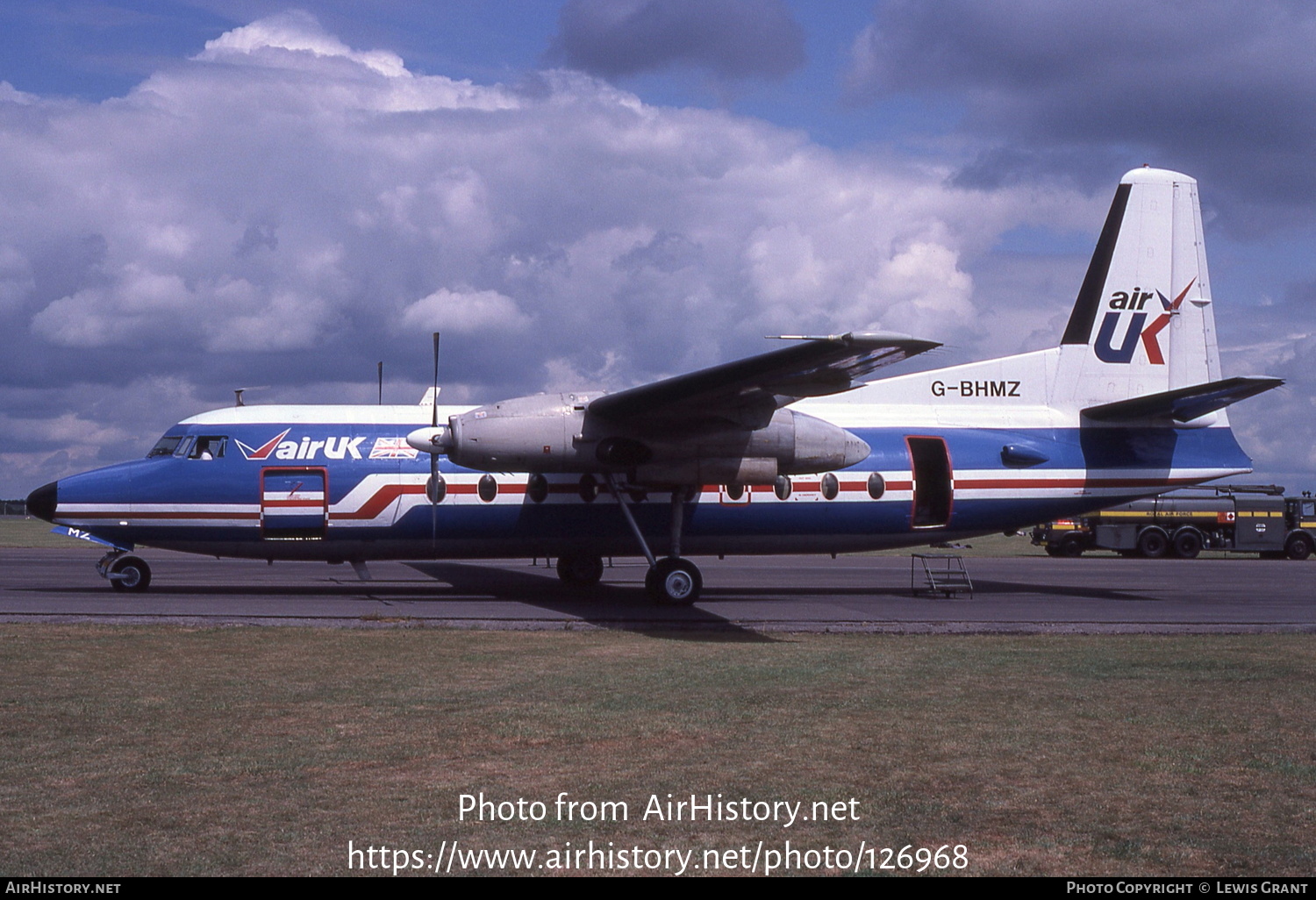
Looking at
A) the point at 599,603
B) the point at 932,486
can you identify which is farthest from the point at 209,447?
the point at 932,486

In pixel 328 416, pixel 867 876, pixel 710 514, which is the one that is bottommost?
pixel 867 876

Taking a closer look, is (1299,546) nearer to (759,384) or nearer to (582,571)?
(582,571)

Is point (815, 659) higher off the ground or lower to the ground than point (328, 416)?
lower

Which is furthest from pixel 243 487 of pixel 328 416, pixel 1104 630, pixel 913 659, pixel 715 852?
pixel 715 852

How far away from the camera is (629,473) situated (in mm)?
18547

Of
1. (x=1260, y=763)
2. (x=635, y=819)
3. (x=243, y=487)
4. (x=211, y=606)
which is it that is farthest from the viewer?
(x=243, y=487)

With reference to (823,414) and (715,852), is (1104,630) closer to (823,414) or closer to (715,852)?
(823,414)

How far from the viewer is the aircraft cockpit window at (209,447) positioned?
64.8 feet

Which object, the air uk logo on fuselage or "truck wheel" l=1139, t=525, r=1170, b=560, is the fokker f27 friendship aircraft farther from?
"truck wheel" l=1139, t=525, r=1170, b=560

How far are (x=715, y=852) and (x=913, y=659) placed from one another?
758cm

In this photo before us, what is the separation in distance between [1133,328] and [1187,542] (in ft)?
72.6

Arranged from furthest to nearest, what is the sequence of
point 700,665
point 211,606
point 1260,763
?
point 211,606, point 700,665, point 1260,763

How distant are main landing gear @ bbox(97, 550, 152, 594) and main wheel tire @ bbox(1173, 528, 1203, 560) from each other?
36.4 meters

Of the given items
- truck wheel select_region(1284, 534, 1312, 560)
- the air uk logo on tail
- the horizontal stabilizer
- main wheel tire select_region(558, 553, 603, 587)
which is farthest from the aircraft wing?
truck wheel select_region(1284, 534, 1312, 560)
